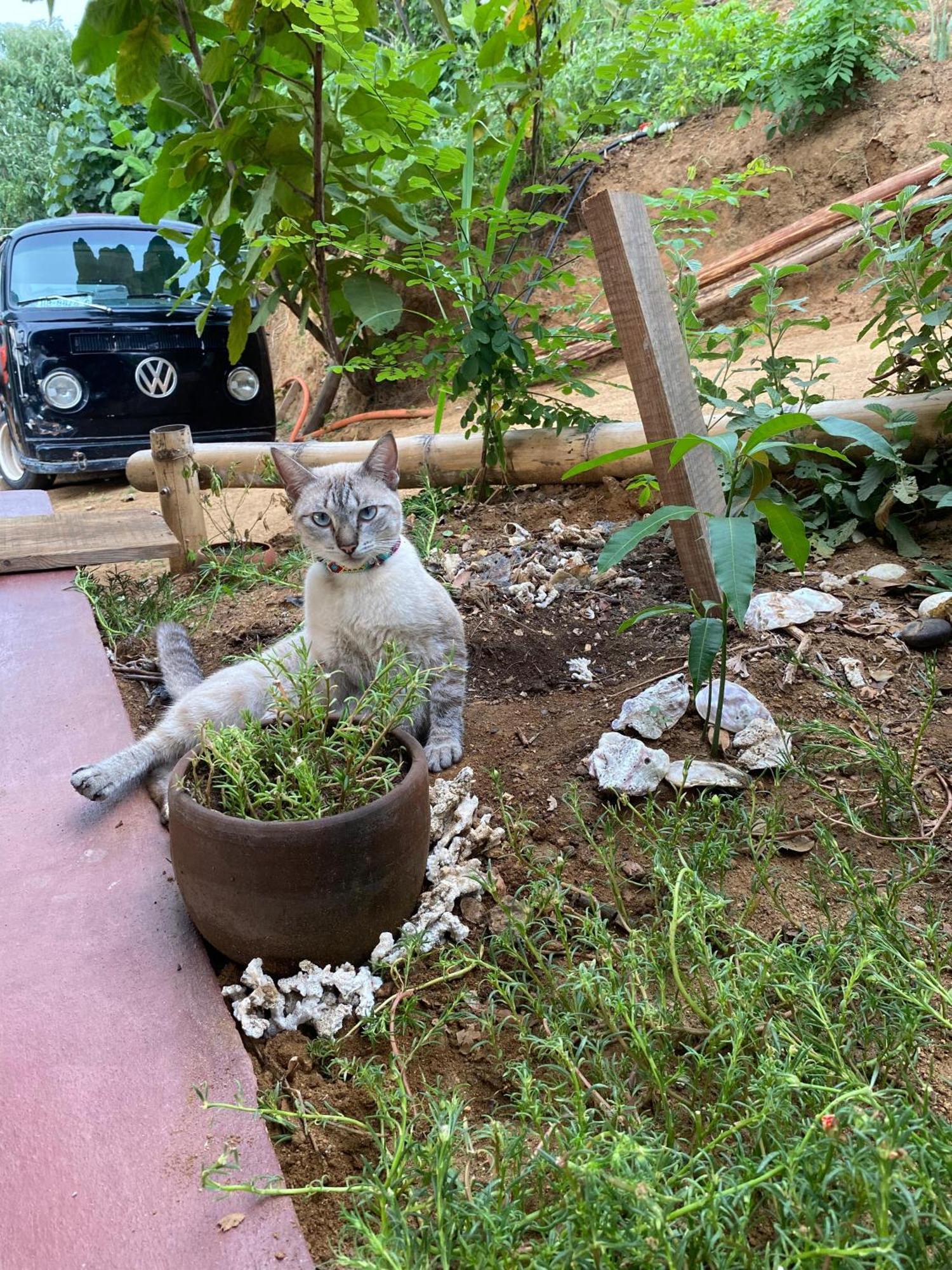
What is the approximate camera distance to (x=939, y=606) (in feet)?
8.96

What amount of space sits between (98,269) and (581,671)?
287 inches

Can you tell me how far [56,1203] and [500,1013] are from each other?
779 mm

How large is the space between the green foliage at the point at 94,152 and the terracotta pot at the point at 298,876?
12694mm

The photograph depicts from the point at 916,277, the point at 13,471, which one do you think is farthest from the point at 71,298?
the point at 916,277

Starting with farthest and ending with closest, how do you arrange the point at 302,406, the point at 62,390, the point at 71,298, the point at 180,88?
the point at 302,406, the point at 71,298, the point at 62,390, the point at 180,88

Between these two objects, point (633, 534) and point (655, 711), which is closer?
point (633, 534)

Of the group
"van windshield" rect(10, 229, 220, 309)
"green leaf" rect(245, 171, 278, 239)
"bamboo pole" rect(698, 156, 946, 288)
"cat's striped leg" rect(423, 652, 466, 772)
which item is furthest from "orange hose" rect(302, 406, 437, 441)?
"cat's striped leg" rect(423, 652, 466, 772)

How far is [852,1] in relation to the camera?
7984mm

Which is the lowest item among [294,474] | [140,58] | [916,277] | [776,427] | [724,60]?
[294,474]

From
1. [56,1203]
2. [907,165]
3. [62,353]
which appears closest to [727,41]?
[907,165]

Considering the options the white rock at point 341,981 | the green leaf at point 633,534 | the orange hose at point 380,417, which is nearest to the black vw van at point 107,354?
the orange hose at point 380,417

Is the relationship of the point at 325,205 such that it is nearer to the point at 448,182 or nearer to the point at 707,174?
the point at 448,182

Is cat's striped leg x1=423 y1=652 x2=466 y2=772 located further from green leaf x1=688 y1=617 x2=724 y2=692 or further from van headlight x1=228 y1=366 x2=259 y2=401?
van headlight x1=228 y1=366 x2=259 y2=401

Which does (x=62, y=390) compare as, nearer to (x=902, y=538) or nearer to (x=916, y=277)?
(x=916, y=277)
